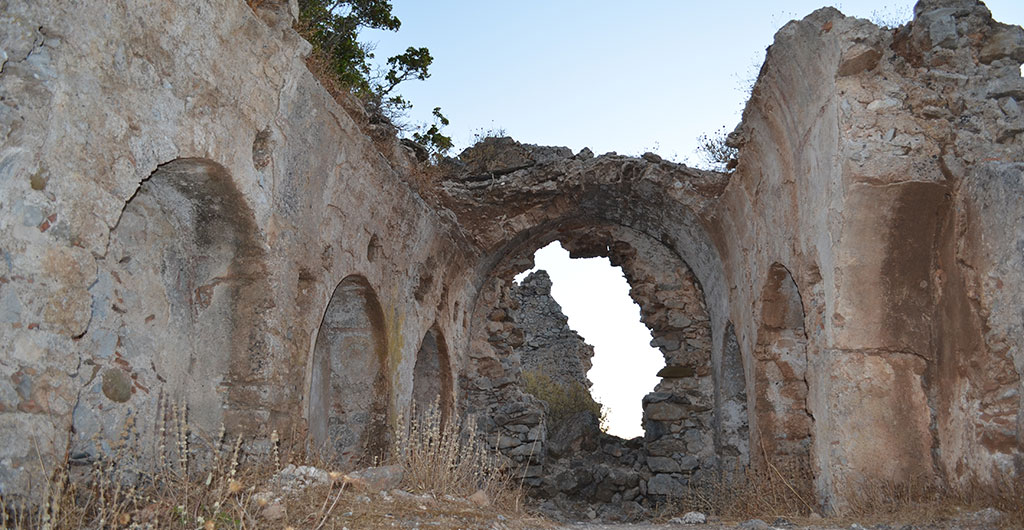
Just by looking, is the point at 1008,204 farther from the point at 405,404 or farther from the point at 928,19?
the point at 405,404

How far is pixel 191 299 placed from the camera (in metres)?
4.94

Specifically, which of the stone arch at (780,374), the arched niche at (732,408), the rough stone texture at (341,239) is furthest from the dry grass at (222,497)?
the arched niche at (732,408)

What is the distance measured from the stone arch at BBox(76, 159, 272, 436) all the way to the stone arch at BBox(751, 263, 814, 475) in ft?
13.6

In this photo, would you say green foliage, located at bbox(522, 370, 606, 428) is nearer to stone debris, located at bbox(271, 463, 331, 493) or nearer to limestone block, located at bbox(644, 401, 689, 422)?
limestone block, located at bbox(644, 401, 689, 422)

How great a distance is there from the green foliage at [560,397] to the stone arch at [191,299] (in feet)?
20.7

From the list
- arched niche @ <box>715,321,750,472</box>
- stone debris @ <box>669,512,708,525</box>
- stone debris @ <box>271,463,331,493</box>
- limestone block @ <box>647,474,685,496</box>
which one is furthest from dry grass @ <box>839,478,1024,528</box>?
limestone block @ <box>647,474,685,496</box>

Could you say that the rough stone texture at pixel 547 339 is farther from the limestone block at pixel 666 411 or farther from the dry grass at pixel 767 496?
the dry grass at pixel 767 496

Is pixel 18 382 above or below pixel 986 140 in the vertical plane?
below

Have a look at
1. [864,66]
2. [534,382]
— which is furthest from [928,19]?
[534,382]

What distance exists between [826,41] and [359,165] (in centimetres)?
350

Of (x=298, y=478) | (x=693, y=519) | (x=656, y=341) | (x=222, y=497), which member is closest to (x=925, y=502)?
(x=693, y=519)

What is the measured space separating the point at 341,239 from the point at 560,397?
6.14m

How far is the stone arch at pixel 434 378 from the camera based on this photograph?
9.14 metres

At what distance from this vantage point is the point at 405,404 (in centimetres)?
770
